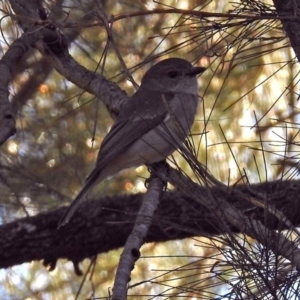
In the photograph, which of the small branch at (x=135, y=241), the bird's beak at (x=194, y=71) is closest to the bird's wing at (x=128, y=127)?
the bird's beak at (x=194, y=71)

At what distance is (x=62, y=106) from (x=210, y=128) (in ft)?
2.71

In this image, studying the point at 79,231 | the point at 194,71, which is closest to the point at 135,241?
the point at 79,231

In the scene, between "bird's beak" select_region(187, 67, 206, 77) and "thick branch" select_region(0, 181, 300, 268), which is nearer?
"thick branch" select_region(0, 181, 300, 268)

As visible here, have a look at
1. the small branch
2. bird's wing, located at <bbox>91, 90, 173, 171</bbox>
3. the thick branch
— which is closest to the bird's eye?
bird's wing, located at <bbox>91, 90, 173, 171</bbox>

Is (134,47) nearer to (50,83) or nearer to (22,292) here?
(50,83)

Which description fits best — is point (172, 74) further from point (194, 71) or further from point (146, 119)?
point (146, 119)

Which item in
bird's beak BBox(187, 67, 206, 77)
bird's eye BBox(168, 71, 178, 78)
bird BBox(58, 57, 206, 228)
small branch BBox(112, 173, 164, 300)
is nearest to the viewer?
small branch BBox(112, 173, 164, 300)

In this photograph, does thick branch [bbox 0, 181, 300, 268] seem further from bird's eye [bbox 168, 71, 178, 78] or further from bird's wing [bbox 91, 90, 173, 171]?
bird's eye [bbox 168, 71, 178, 78]

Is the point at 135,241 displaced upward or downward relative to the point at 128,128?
downward

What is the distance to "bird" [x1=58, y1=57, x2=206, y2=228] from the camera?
4004 millimetres

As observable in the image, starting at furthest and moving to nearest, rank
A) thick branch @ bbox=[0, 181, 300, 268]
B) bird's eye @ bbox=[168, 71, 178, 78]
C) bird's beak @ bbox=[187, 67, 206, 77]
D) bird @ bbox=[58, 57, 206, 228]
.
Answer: bird's eye @ bbox=[168, 71, 178, 78] < bird's beak @ bbox=[187, 67, 206, 77] < thick branch @ bbox=[0, 181, 300, 268] < bird @ bbox=[58, 57, 206, 228]

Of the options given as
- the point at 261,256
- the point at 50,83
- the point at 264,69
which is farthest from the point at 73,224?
the point at 261,256

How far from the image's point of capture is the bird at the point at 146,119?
158 inches

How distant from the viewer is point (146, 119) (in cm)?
409
